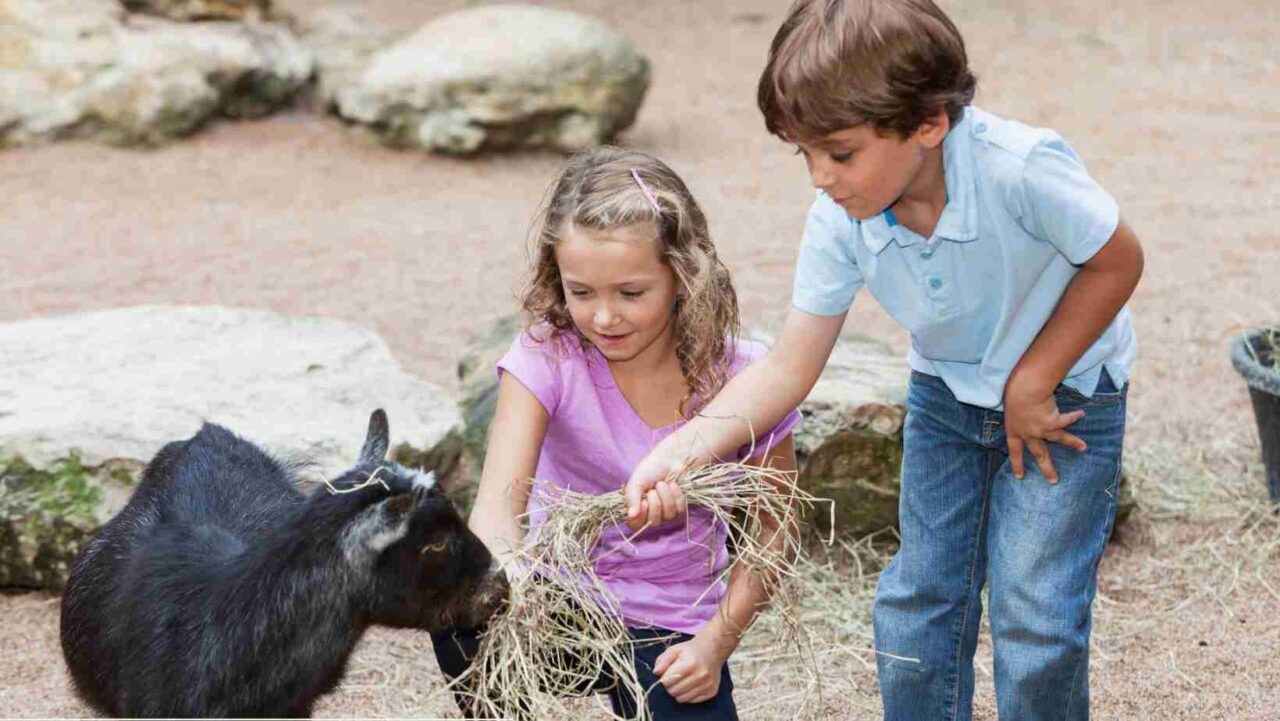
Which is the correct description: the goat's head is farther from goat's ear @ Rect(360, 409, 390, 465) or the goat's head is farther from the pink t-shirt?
the pink t-shirt

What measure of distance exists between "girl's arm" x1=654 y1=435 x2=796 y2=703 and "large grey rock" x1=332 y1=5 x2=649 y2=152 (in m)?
7.43

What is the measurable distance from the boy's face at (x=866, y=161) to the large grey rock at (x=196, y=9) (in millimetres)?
9840

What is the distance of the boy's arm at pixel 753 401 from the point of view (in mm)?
3055

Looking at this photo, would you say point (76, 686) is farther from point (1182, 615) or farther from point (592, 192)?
point (1182, 615)

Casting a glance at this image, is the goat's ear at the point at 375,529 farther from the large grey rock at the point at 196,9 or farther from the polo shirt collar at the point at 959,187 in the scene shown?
the large grey rock at the point at 196,9

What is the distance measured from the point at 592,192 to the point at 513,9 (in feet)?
27.5

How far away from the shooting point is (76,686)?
11.4 feet

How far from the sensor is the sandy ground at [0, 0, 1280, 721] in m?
4.24

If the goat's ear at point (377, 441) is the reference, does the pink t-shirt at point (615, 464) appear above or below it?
below

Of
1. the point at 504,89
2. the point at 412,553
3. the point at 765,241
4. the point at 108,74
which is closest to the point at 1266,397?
the point at 412,553

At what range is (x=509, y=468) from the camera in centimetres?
321

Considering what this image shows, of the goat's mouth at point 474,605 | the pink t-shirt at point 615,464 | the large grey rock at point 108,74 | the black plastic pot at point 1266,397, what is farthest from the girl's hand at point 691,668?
the large grey rock at point 108,74

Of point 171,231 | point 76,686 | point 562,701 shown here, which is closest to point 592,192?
point 562,701

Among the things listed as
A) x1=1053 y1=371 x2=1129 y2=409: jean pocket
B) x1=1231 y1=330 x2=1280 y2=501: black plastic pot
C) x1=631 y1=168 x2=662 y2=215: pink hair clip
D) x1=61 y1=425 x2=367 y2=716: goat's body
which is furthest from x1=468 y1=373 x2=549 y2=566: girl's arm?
x1=1231 y1=330 x2=1280 y2=501: black plastic pot
